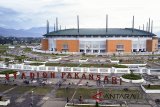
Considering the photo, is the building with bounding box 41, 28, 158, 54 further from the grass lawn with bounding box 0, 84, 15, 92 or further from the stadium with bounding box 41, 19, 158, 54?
the grass lawn with bounding box 0, 84, 15, 92

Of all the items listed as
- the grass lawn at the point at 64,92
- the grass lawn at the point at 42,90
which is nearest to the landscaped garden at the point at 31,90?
the grass lawn at the point at 42,90

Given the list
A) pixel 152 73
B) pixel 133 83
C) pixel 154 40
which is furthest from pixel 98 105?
pixel 154 40

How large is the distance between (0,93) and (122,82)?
87.9ft

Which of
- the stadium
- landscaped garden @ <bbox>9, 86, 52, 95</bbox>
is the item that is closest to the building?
the stadium

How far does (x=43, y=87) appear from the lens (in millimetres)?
49094

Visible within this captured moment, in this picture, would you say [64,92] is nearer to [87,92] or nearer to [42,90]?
[87,92]

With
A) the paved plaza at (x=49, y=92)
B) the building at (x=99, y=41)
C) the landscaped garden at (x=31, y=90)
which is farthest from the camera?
the building at (x=99, y=41)

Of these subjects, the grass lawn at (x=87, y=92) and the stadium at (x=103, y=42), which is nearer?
the grass lawn at (x=87, y=92)

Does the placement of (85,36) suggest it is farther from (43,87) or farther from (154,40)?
(43,87)

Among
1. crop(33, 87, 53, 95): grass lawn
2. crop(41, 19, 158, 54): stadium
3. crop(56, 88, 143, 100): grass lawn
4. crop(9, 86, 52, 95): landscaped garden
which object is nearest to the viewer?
crop(56, 88, 143, 100): grass lawn

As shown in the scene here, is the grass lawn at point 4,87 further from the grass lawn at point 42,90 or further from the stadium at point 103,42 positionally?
the stadium at point 103,42

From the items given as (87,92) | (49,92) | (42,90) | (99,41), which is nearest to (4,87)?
(42,90)

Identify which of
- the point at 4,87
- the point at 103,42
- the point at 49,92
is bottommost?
the point at 49,92

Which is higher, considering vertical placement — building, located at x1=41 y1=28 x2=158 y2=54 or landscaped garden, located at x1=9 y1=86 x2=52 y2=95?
building, located at x1=41 y1=28 x2=158 y2=54
